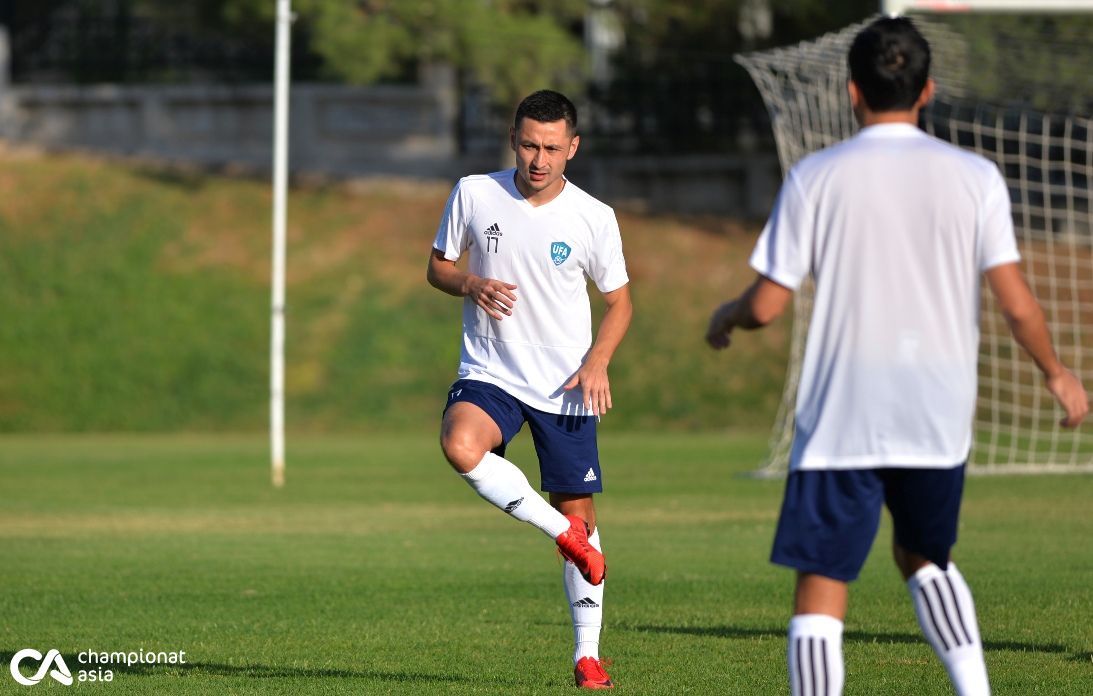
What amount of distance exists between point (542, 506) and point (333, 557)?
497 centimetres

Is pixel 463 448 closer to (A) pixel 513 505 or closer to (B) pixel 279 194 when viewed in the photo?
(A) pixel 513 505

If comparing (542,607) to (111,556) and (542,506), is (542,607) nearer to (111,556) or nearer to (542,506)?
(542,506)

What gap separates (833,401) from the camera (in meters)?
4.82

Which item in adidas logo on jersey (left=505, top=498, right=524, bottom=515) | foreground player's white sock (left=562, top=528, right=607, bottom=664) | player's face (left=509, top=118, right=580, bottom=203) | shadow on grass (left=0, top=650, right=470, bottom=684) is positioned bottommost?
shadow on grass (left=0, top=650, right=470, bottom=684)

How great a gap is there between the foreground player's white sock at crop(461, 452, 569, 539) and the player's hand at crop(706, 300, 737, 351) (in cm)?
183

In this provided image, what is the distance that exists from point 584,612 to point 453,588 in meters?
3.05

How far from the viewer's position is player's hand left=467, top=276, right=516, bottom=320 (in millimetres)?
6824

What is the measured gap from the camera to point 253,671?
7082mm

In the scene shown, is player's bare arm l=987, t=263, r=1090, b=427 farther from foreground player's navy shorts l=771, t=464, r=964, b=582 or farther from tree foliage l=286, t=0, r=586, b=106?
tree foliage l=286, t=0, r=586, b=106

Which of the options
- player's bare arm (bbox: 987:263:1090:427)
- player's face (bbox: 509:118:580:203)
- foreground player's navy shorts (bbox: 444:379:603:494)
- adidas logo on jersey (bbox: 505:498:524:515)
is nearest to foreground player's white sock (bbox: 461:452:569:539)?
adidas logo on jersey (bbox: 505:498:524:515)

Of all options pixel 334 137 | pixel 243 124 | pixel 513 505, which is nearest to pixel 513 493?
pixel 513 505

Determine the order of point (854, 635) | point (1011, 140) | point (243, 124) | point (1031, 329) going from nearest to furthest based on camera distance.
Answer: point (1031, 329) < point (854, 635) < point (1011, 140) < point (243, 124)

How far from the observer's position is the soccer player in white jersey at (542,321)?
6.95 metres

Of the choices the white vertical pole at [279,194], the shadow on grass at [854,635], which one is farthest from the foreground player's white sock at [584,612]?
the white vertical pole at [279,194]
